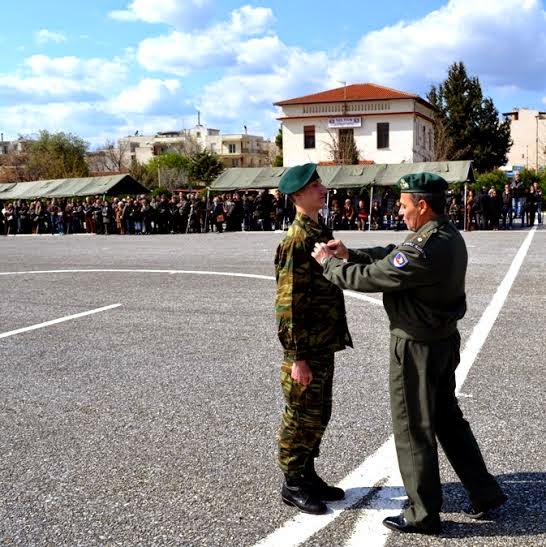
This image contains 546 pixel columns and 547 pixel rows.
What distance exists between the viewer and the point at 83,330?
8734 millimetres

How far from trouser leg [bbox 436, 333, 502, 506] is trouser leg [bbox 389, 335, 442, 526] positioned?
136 millimetres

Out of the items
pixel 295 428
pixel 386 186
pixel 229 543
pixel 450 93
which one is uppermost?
pixel 450 93

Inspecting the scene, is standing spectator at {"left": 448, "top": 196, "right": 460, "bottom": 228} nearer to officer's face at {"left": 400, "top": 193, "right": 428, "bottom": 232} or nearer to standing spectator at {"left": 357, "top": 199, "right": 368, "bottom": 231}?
standing spectator at {"left": 357, "top": 199, "right": 368, "bottom": 231}

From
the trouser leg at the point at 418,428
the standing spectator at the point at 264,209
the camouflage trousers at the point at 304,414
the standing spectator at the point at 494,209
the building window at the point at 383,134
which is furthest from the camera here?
the building window at the point at 383,134

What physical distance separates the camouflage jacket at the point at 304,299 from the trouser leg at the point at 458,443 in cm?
62

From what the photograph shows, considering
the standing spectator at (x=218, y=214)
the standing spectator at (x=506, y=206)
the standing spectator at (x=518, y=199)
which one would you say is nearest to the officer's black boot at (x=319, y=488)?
the standing spectator at (x=506, y=206)

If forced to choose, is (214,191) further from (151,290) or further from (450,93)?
(450,93)

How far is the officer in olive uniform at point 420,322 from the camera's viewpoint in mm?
3398

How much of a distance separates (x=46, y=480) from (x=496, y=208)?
24522 mm

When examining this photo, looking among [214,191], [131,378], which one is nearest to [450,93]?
[214,191]

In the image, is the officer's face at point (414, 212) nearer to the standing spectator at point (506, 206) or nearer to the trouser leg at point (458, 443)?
the trouser leg at point (458, 443)

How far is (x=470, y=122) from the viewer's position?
68125 millimetres

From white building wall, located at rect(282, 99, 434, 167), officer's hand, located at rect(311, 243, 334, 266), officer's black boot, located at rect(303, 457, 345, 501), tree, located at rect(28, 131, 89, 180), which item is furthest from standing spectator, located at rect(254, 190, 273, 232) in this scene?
tree, located at rect(28, 131, 89, 180)

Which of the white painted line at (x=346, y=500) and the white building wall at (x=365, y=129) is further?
the white building wall at (x=365, y=129)
